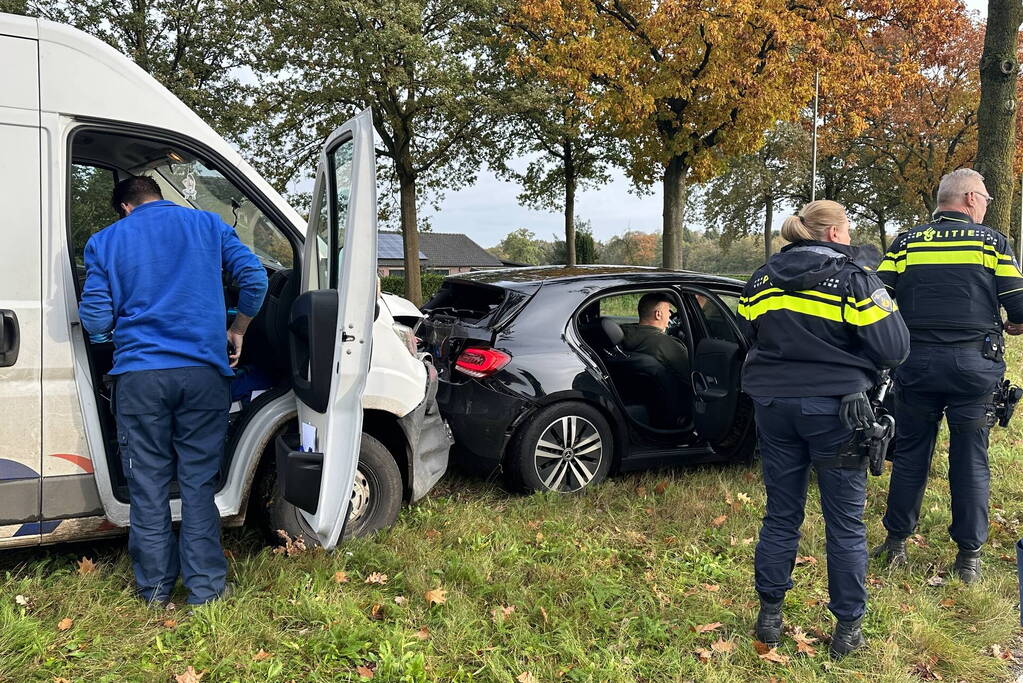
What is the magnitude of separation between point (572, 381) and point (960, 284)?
2152 mm

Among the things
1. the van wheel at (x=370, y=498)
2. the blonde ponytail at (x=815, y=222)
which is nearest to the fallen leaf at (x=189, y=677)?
the van wheel at (x=370, y=498)

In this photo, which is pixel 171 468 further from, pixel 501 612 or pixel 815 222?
pixel 815 222

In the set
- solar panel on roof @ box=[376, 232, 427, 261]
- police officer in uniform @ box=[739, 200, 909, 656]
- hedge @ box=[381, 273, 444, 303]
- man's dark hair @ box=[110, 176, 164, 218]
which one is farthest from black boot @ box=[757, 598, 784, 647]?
solar panel on roof @ box=[376, 232, 427, 261]

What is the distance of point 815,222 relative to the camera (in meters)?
3.26

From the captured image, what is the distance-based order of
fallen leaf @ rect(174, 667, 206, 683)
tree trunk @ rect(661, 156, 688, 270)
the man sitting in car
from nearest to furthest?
1. fallen leaf @ rect(174, 667, 206, 683)
2. the man sitting in car
3. tree trunk @ rect(661, 156, 688, 270)

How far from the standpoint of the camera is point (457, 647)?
319cm

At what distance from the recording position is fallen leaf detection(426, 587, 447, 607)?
139 inches

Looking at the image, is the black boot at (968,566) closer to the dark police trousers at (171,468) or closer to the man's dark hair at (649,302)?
the man's dark hair at (649,302)

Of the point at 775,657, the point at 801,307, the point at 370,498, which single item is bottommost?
the point at 775,657

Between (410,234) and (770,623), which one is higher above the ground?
(410,234)

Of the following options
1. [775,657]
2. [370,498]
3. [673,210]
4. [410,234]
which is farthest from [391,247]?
[775,657]

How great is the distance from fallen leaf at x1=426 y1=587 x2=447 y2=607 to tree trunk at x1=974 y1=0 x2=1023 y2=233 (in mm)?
7582

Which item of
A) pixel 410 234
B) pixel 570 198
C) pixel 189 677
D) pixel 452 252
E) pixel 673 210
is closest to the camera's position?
pixel 189 677

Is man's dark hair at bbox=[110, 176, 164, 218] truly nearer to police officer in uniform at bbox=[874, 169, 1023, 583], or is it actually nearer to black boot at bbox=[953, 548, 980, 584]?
police officer in uniform at bbox=[874, 169, 1023, 583]
